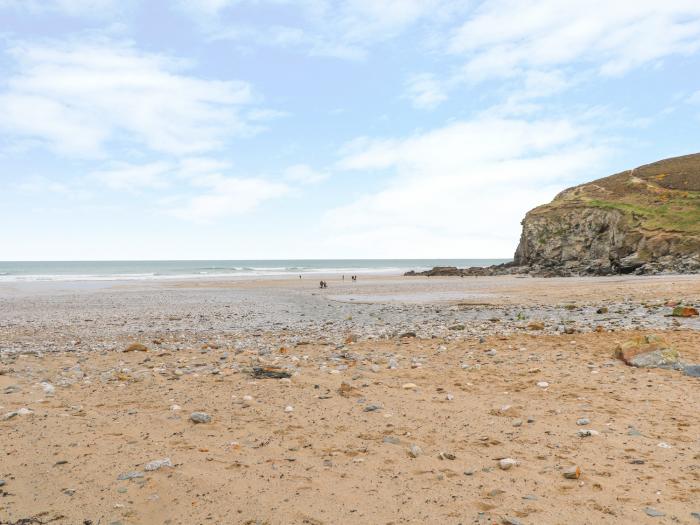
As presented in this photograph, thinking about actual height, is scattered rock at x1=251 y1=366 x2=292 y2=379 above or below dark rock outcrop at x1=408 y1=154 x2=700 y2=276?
below

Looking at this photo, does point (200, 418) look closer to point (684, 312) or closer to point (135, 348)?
point (135, 348)

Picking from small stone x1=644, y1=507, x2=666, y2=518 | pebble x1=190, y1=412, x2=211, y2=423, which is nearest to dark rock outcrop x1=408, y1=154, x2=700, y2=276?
small stone x1=644, y1=507, x2=666, y2=518

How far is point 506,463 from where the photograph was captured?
4984 mm

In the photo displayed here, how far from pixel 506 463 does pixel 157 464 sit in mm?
3600

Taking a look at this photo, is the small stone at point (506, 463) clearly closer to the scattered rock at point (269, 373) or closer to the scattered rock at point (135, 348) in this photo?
the scattered rock at point (269, 373)

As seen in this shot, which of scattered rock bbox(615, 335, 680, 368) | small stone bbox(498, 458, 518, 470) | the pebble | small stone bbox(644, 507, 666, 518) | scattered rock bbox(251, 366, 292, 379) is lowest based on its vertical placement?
small stone bbox(644, 507, 666, 518)

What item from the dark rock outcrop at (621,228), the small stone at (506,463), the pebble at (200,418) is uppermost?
the dark rock outcrop at (621,228)

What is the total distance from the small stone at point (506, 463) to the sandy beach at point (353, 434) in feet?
0.07

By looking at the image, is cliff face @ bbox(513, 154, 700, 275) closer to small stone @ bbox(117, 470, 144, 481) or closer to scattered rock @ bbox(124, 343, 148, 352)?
scattered rock @ bbox(124, 343, 148, 352)

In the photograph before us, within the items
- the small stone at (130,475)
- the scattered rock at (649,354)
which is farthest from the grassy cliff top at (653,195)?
the small stone at (130,475)

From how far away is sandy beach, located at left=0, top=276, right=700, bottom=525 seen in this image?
432 centimetres

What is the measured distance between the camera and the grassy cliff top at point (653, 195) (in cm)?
6046

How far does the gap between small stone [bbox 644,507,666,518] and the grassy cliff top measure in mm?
63866

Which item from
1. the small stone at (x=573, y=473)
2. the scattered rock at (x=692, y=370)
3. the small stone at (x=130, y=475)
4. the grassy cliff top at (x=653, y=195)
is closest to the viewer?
the small stone at (x=573, y=473)
